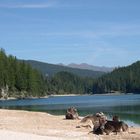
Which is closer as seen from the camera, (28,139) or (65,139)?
(28,139)

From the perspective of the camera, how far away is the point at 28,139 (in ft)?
86.6

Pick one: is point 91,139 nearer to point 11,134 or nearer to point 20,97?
point 11,134

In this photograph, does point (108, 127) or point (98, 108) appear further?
point (98, 108)

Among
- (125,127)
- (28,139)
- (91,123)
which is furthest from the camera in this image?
(91,123)

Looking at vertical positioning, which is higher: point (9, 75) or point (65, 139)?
point (9, 75)

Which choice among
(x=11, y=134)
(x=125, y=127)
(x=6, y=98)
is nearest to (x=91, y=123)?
(x=125, y=127)

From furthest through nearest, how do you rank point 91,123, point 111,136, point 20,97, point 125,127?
point 20,97
point 91,123
point 125,127
point 111,136

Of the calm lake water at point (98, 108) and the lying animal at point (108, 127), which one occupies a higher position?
the calm lake water at point (98, 108)

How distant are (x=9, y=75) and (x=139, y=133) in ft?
510

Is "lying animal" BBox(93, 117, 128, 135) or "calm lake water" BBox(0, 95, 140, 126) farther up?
"calm lake water" BBox(0, 95, 140, 126)

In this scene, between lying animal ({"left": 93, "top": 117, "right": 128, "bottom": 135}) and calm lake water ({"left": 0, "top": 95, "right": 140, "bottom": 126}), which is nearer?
lying animal ({"left": 93, "top": 117, "right": 128, "bottom": 135})

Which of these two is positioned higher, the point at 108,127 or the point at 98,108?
the point at 98,108

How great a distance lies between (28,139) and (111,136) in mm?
9128

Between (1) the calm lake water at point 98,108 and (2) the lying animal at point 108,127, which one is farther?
(1) the calm lake water at point 98,108
